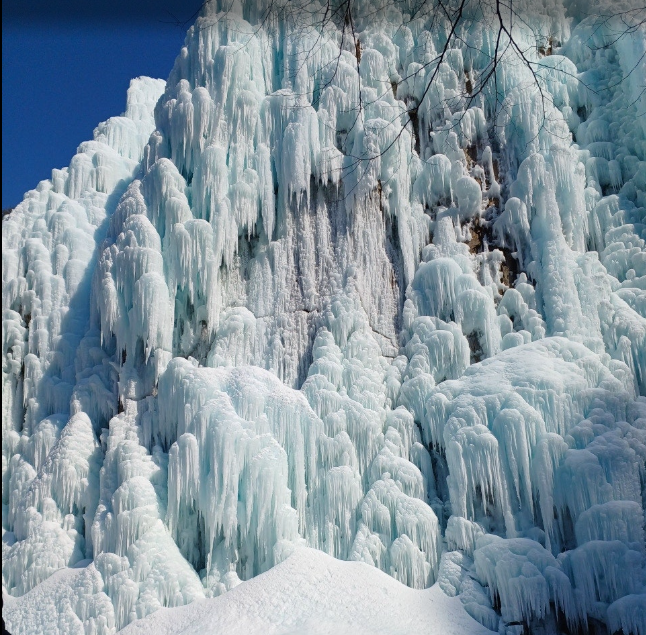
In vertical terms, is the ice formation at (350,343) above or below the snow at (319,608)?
above

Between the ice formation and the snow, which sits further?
the ice formation

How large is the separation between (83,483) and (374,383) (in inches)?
162

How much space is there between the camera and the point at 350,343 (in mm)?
9641

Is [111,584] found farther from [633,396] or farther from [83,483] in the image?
[633,396]

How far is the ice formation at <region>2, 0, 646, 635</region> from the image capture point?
806cm

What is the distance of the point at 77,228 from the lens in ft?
41.2

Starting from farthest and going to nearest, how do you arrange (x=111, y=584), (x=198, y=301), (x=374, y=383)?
(x=198, y=301)
(x=374, y=383)
(x=111, y=584)

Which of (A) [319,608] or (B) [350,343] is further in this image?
(B) [350,343]

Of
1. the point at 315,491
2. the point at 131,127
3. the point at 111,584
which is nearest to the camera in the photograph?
the point at 111,584

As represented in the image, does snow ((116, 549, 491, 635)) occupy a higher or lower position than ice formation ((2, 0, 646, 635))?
lower

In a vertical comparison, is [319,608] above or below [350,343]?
below

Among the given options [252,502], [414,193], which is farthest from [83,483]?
[414,193]

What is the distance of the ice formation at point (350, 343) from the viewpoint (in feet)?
26.5

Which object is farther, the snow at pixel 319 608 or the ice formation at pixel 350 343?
the ice formation at pixel 350 343
